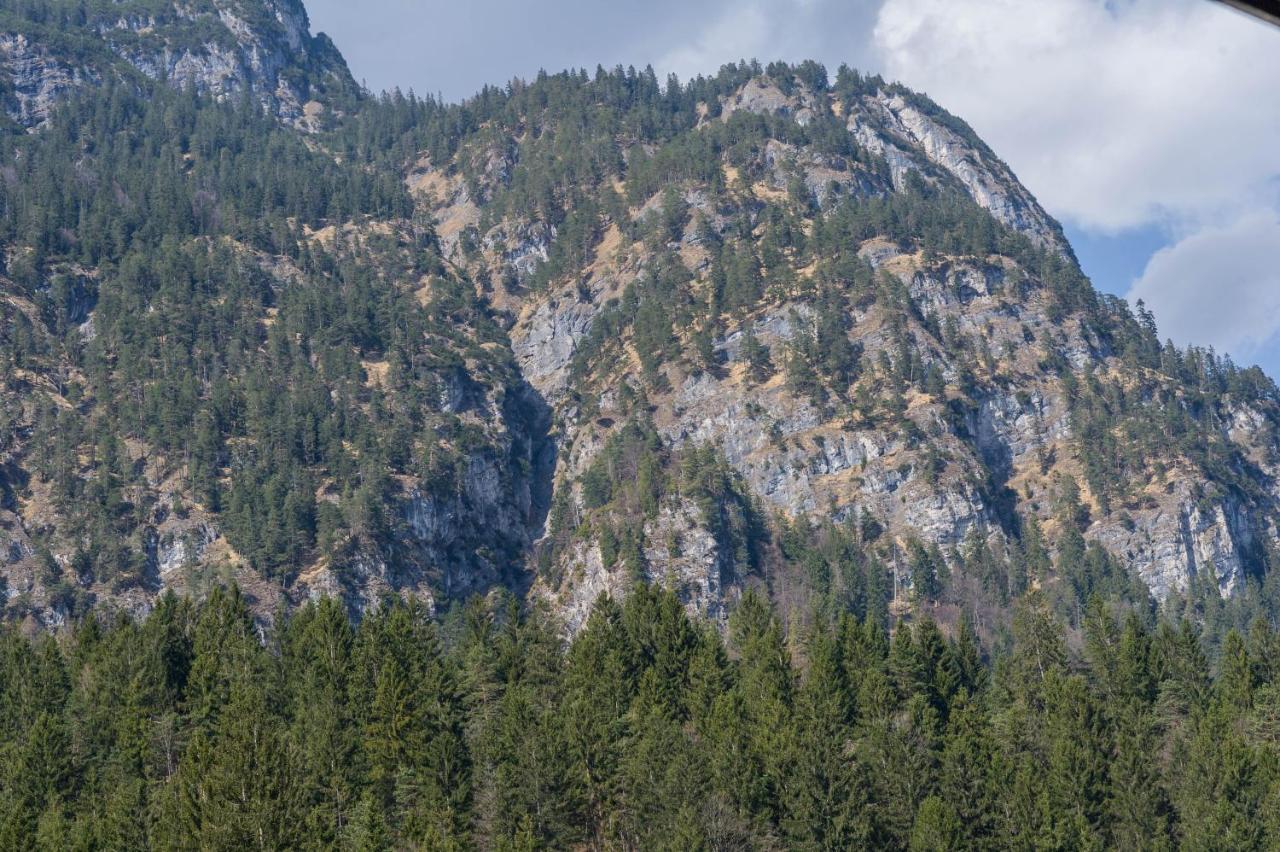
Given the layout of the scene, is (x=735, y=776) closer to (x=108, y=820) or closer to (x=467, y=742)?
(x=467, y=742)

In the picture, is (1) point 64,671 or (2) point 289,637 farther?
(2) point 289,637

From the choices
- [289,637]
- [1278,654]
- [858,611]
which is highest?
[858,611]

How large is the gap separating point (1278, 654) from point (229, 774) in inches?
3578

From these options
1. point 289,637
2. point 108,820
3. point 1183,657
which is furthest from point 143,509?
point 1183,657

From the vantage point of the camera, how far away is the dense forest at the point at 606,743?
76250 millimetres

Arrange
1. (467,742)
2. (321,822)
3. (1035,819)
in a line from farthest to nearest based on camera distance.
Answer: (467,742) → (1035,819) → (321,822)

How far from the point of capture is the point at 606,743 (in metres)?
89.6

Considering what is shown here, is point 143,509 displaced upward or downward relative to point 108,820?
upward

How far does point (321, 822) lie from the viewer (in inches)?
2911

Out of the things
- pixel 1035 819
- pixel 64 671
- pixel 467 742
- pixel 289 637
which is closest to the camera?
pixel 1035 819

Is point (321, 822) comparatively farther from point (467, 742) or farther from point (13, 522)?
point (13, 522)

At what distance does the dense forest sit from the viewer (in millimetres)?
76250

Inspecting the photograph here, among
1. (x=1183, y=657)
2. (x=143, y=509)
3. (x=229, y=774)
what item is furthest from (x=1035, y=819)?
(x=143, y=509)

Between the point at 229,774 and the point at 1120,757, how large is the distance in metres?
63.5
